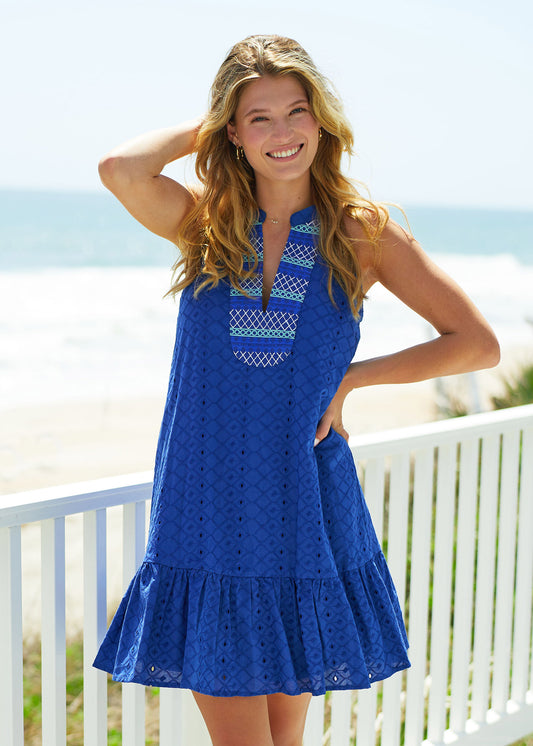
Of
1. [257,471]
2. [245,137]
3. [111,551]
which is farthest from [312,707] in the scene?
[111,551]

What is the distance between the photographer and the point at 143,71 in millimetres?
25672

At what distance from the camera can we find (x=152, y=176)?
1.76 meters

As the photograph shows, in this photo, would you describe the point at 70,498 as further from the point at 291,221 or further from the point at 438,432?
the point at 438,432

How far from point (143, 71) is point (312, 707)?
25.7 meters

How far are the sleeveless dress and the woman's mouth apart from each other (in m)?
0.22

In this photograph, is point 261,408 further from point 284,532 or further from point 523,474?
point 523,474

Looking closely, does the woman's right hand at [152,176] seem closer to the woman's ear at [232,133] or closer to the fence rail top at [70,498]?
the woman's ear at [232,133]

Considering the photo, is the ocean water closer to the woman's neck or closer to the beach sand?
the beach sand

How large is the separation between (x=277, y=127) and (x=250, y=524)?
774 millimetres

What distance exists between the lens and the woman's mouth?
173 centimetres

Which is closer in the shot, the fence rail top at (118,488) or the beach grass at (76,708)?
the fence rail top at (118,488)

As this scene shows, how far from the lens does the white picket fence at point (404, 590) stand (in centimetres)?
179

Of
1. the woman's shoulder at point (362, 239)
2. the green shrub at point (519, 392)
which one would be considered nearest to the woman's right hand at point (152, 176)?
the woman's shoulder at point (362, 239)

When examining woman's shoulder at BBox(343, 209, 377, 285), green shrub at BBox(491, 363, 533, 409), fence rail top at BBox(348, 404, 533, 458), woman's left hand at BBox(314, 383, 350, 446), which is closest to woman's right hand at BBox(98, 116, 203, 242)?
woman's shoulder at BBox(343, 209, 377, 285)
